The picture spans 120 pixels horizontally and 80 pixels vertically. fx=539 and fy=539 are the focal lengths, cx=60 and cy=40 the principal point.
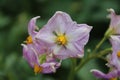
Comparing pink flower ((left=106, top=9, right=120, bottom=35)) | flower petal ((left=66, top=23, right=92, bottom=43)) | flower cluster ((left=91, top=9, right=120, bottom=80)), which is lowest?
A: flower cluster ((left=91, top=9, right=120, bottom=80))

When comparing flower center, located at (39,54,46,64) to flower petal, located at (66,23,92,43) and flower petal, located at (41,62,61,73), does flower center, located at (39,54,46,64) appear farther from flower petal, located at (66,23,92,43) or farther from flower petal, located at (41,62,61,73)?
flower petal, located at (66,23,92,43)

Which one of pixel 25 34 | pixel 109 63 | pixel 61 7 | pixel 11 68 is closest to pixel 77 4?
pixel 61 7

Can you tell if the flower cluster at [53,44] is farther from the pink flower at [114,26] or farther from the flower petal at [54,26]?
the pink flower at [114,26]

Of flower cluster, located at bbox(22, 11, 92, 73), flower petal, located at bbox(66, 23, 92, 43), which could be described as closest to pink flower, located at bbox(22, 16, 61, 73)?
flower cluster, located at bbox(22, 11, 92, 73)

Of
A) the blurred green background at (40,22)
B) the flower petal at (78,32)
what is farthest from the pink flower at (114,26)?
the blurred green background at (40,22)

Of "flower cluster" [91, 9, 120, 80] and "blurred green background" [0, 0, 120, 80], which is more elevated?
"flower cluster" [91, 9, 120, 80]

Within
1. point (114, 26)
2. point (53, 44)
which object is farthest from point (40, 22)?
point (53, 44)

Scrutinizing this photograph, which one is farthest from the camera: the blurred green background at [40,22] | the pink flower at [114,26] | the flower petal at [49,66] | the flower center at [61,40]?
the blurred green background at [40,22]
